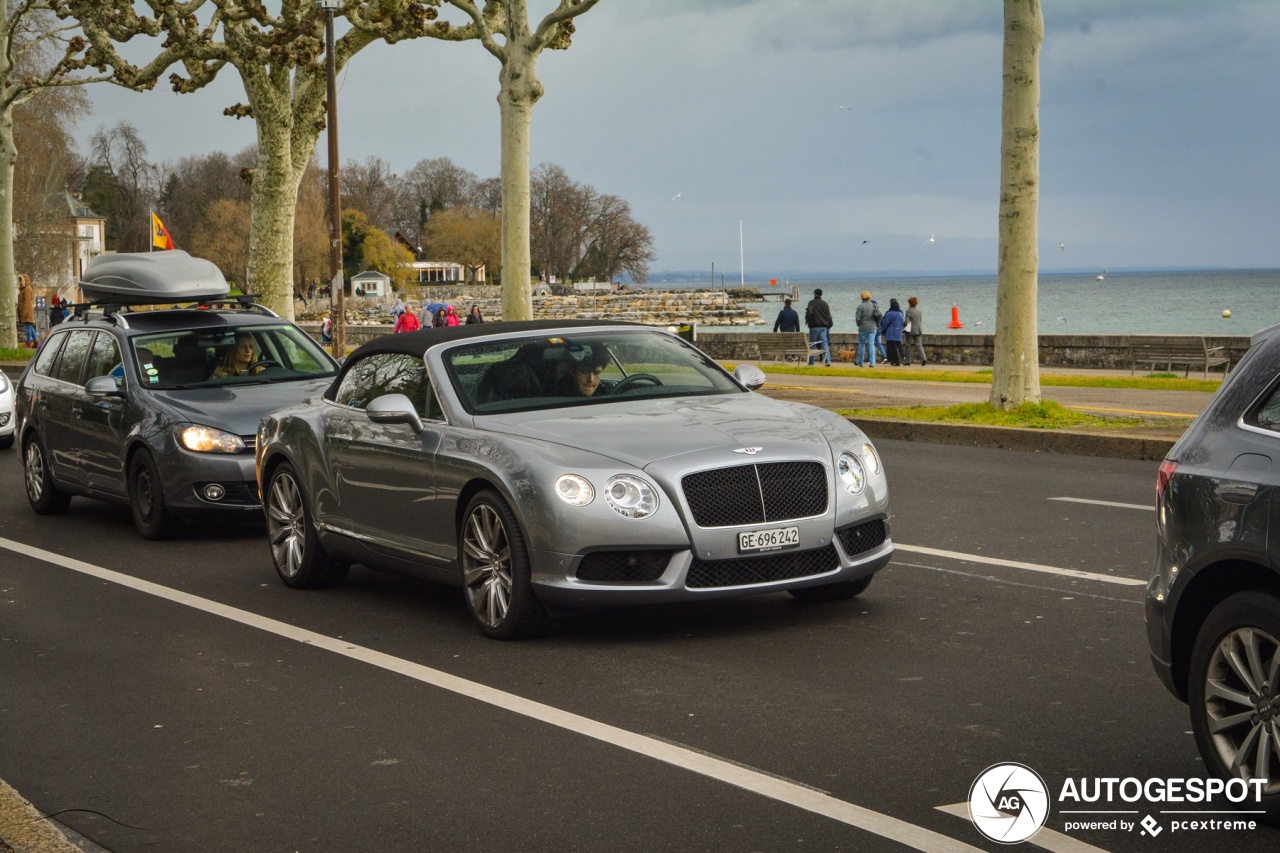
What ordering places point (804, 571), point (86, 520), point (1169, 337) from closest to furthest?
point (804, 571), point (86, 520), point (1169, 337)

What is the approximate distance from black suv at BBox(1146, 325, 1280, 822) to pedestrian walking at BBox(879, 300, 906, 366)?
102 feet

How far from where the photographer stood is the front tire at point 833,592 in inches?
342

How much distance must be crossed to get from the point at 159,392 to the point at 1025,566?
21.6ft

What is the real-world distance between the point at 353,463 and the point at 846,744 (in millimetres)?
4168

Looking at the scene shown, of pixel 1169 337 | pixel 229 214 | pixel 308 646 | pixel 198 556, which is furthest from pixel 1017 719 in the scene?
pixel 229 214

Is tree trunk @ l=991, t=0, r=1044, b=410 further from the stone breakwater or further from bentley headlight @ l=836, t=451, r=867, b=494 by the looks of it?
the stone breakwater

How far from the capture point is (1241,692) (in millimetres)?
4918

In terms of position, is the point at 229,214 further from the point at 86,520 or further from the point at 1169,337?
the point at 86,520

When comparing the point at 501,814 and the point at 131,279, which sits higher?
the point at 131,279

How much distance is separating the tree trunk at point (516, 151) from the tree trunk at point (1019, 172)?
985cm

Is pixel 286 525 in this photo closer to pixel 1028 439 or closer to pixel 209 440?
pixel 209 440

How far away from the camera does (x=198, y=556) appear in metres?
11.5

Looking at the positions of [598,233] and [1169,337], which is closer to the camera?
[1169,337]

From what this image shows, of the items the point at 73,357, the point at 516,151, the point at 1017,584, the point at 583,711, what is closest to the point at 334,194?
the point at 516,151
